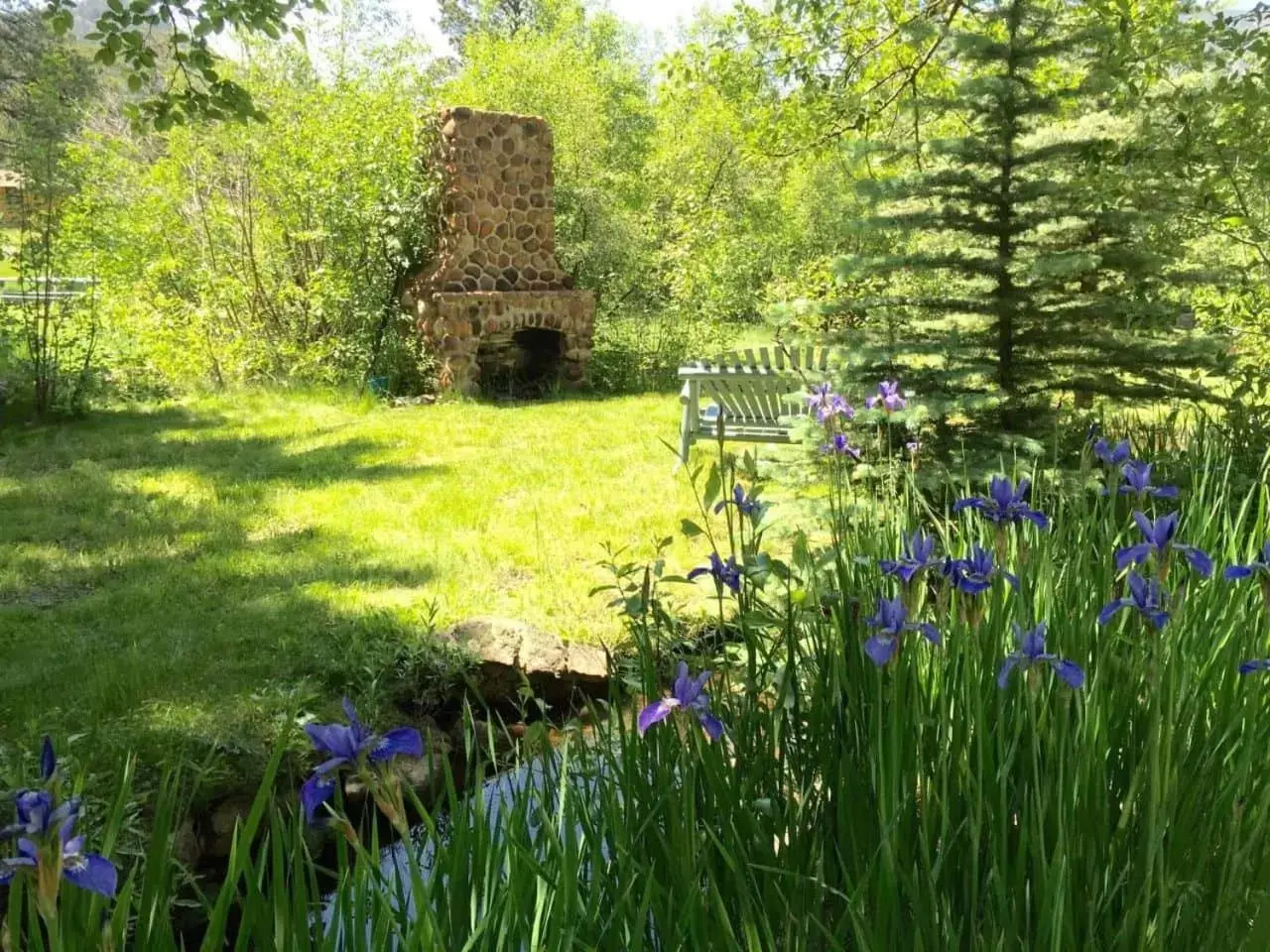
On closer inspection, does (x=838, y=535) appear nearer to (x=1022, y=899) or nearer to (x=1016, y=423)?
(x=1022, y=899)

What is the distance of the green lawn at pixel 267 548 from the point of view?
3045 mm

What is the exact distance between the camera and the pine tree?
134 inches

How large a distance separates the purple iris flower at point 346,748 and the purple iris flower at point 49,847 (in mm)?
156

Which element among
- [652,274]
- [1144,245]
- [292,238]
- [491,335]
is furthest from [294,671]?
[652,274]

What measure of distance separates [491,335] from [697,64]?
4093 millimetres

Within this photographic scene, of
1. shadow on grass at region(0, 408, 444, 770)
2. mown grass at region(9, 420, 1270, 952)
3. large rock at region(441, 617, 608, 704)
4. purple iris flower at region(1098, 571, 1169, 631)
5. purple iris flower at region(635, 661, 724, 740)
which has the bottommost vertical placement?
large rock at region(441, 617, 608, 704)

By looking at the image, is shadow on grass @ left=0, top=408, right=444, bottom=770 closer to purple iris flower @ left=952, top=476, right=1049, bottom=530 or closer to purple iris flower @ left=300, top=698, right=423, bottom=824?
purple iris flower @ left=300, top=698, right=423, bottom=824

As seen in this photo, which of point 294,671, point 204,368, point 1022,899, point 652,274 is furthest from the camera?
point 652,274

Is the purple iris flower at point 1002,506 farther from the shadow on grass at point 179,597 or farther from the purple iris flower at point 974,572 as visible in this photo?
the shadow on grass at point 179,597

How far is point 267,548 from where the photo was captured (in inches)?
183

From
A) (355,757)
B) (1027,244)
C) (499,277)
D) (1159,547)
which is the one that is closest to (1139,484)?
(1159,547)

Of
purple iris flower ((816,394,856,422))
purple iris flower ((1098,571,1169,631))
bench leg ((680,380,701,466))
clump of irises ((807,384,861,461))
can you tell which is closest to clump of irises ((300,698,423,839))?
purple iris flower ((1098,571,1169,631))

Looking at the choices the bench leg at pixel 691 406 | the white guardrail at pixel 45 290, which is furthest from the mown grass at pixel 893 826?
the white guardrail at pixel 45 290

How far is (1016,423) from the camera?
3.60 metres
